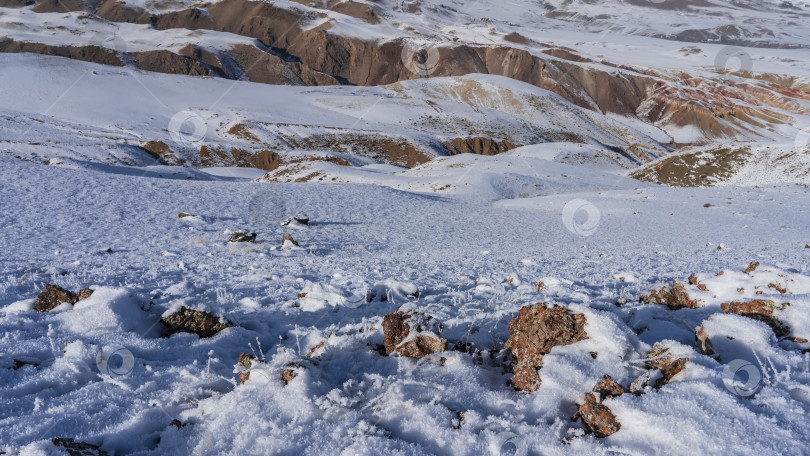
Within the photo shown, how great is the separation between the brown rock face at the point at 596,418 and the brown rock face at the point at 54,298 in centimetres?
604

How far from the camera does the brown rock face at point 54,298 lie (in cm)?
546

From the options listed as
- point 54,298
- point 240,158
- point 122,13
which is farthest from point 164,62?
point 54,298

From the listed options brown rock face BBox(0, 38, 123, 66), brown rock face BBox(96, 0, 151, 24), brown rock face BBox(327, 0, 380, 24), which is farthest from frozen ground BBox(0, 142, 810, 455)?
brown rock face BBox(96, 0, 151, 24)

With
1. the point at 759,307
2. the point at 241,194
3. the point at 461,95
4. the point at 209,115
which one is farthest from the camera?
the point at 461,95

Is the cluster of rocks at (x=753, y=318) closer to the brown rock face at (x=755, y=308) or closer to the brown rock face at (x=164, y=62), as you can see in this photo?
the brown rock face at (x=755, y=308)

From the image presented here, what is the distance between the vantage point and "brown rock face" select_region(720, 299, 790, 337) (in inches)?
183

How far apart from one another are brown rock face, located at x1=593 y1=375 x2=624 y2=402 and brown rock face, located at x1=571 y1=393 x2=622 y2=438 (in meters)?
0.13

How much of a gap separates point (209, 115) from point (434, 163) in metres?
40.1

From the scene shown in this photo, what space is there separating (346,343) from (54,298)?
4.09 metres

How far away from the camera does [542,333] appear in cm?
428

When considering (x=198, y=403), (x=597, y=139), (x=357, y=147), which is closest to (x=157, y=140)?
(x=357, y=147)

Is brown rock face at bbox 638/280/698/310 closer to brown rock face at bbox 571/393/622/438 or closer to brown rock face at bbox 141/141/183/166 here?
brown rock face at bbox 571/393/622/438

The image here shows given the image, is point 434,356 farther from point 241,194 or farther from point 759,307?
point 241,194

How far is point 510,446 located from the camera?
3.13 meters
